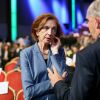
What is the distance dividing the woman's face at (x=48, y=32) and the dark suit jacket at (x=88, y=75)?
107 centimetres

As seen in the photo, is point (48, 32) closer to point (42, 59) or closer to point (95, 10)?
point (42, 59)

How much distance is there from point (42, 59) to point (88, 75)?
1.09 m

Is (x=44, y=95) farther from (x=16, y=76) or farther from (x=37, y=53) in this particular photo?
(x=16, y=76)

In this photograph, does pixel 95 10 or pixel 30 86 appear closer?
pixel 95 10

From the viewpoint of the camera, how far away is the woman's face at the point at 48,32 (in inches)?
110

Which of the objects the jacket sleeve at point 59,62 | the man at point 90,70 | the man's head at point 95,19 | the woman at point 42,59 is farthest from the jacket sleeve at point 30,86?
the man's head at point 95,19

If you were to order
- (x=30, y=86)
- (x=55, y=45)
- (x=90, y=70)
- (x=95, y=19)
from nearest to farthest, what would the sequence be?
(x=90, y=70) → (x=95, y=19) → (x=30, y=86) → (x=55, y=45)

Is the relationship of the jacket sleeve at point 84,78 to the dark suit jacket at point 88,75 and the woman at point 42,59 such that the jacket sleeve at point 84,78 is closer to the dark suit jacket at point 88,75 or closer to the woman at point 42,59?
the dark suit jacket at point 88,75

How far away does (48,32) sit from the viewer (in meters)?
2.80

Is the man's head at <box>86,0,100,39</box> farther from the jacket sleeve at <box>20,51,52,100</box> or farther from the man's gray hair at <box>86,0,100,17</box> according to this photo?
the jacket sleeve at <box>20,51,52,100</box>

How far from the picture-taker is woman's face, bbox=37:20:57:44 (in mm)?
2805

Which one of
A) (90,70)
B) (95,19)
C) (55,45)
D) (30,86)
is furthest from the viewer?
(55,45)

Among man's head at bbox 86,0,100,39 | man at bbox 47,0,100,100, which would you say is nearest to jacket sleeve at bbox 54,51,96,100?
man at bbox 47,0,100,100

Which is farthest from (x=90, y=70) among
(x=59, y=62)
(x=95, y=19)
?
(x=59, y=62)
